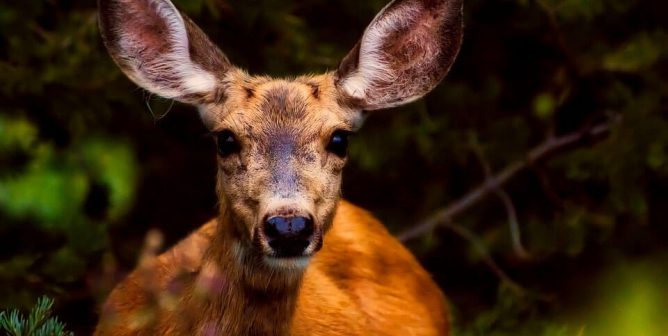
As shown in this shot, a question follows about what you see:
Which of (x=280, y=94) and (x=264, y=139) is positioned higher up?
(x=280, y=94)

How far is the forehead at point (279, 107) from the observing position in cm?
436

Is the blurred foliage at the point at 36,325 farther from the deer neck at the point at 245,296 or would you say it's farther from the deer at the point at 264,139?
the deer neck at the point at 245,296

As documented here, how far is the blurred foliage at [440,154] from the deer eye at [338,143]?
53.6 inches

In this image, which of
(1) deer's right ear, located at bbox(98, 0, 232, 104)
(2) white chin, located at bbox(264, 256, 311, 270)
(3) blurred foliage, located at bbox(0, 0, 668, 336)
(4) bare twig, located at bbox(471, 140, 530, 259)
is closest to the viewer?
(2) white chin, located at bbox(264, 256, 311, 270)

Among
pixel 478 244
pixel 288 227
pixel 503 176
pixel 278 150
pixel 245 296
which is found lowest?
pixel 245 296

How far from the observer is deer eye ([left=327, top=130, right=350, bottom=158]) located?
439 cm

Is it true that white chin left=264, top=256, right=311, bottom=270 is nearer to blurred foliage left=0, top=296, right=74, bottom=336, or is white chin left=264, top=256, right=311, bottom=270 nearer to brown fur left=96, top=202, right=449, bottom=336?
brown fur left=96, top=202, right=449, bottom=336

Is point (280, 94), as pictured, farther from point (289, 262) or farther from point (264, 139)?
point (289, 262)

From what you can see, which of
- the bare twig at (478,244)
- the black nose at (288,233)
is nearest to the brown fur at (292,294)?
the black nose at (288,233)

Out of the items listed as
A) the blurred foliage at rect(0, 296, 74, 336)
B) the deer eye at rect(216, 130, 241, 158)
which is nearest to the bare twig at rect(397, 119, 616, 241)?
the deer eye at rect(216, 130, 241, 158)

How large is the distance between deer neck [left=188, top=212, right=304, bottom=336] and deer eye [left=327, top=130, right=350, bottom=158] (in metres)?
0.37

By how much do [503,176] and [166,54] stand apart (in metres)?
2.71

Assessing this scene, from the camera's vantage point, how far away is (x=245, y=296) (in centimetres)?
440

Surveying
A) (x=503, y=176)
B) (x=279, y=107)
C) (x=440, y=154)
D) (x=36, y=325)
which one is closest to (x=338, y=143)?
(x=279, y=107)
